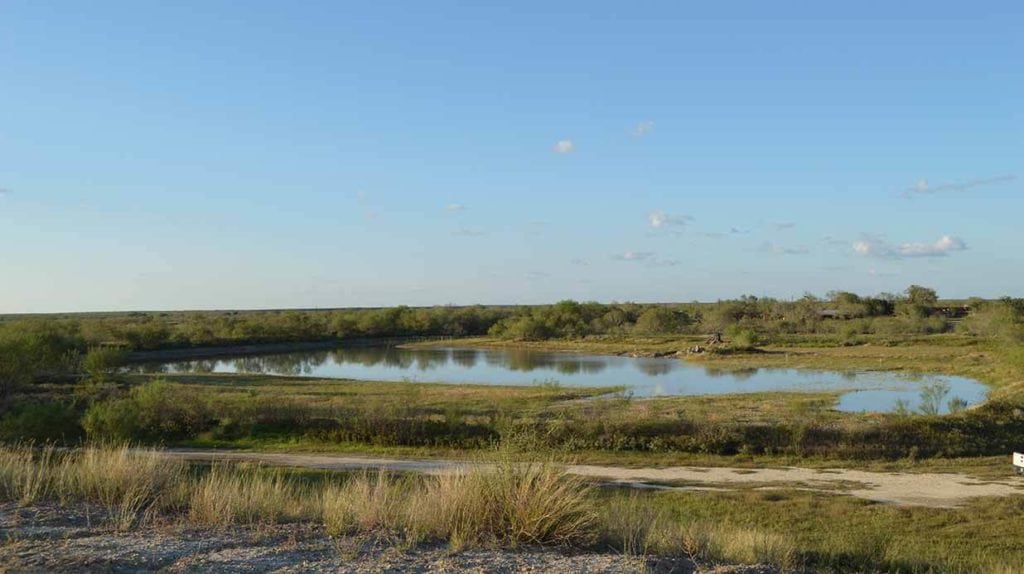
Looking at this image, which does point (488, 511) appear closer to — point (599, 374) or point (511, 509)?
point (511, 509)

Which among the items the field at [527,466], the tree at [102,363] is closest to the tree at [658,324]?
the field at [527,466]

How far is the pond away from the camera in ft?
137

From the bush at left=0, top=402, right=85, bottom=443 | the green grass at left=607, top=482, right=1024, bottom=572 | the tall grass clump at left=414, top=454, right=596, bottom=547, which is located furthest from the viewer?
the bush at left=0, top=402, right=85, bottom=443

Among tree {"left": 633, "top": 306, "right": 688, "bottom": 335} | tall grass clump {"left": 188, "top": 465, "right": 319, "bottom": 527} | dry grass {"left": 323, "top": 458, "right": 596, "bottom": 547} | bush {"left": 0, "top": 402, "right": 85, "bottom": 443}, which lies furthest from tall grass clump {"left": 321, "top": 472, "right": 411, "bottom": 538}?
tree {"left": 633, "top": 306, "right": 688, "bottom": 335}

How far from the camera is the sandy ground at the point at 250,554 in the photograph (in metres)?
6.34

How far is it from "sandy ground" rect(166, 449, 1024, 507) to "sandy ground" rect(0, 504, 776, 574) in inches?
339

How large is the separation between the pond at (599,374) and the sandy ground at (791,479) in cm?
1027

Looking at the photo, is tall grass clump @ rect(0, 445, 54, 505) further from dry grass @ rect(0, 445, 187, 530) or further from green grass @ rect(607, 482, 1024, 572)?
green grass @ rect(607, 482, 1024, 572)

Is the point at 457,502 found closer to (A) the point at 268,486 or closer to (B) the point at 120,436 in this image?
(A) the point at 268,486

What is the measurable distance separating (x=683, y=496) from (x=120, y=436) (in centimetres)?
1872

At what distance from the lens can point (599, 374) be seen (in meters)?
61.0

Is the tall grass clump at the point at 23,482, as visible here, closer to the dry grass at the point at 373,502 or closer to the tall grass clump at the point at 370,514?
the dry grass at the point at 373,502

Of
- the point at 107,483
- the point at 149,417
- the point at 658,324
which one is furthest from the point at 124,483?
the point at 658,324

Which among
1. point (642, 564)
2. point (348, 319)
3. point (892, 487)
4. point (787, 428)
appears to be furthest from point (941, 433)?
point (348, 319)
